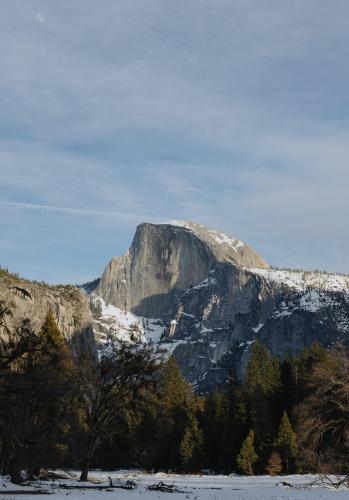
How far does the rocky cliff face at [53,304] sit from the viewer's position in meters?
128

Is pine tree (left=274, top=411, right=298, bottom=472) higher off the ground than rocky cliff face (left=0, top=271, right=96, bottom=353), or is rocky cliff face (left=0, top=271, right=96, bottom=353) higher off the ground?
rocky cliff face (left=0, top=271, right=96, bottom=353)

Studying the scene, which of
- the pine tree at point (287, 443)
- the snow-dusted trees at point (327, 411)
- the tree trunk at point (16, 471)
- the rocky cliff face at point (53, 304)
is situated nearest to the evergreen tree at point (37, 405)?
the tree trunk at point (16, 471)

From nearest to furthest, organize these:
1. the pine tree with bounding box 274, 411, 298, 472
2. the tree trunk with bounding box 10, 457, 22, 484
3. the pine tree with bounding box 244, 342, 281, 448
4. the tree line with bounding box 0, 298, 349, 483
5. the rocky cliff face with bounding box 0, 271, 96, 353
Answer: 1. the tree line with bounding box 0, 298, 349, 483
2. the tree trunk with bounding box 10, 457, 22, 484
3. the pine tree with bounding box 274, 411, 298, 472
4. the pine tree with bounding box 244, 342, 281, 448
5. the rocky cliff face with bounding box 0, 271, 96, 353

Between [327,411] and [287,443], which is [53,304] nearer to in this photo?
[287,443]

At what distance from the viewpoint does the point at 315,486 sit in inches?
1665

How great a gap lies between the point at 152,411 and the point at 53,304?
90.3 meters

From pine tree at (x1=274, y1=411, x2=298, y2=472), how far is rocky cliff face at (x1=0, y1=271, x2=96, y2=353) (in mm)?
58293

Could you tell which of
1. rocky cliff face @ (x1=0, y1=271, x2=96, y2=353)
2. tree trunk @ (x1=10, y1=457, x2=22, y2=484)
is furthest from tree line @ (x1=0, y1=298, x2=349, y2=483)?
rocky cliff face @ (x1=0, y1=271, x2=96, y2=353)

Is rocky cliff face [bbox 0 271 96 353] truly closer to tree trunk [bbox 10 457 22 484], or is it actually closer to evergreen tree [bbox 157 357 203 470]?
evergreen tree [bbox 157 357 203 470]

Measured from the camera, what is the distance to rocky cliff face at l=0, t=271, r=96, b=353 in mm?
128025

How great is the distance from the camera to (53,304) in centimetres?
15012

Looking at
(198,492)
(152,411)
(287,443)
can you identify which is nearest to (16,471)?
(198,492)

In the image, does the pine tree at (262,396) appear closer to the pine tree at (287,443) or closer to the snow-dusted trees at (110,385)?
the pine tree at (287,443)

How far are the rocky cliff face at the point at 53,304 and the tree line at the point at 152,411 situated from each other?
37182 mm
